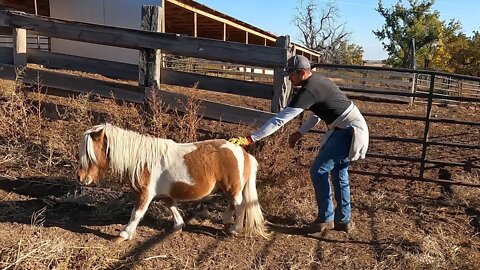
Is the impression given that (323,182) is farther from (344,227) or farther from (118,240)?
(118,240)

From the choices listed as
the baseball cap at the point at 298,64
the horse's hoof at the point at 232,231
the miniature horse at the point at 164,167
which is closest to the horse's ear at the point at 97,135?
the miniature horse at the point at 164,167

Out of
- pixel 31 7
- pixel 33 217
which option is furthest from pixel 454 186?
pixel 31 7

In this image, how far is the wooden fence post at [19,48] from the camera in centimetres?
679

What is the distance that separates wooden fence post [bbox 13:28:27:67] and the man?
14.4 ft

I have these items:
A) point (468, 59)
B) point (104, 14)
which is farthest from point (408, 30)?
point (104, 14)

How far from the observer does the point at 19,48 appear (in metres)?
6.84

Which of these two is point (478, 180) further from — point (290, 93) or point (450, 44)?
point (450, 44)

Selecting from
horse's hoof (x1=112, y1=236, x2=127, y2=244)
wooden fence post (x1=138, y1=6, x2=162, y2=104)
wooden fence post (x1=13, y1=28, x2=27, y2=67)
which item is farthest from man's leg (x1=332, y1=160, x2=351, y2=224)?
wooden fence post (x1=13, y1=28, x2=27, y2=67)

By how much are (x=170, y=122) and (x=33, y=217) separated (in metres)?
1.85

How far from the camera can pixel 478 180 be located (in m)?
6.20

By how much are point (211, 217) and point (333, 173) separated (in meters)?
1.31

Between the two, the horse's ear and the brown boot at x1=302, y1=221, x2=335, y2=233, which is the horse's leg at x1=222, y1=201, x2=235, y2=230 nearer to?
the brown boot at x1=302, y1=221, x2=335, y2=233

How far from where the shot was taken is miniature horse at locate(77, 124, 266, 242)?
3.93m

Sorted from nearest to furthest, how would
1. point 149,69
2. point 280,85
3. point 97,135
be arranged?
point 97,135 → point 280,85 → point 149,69
